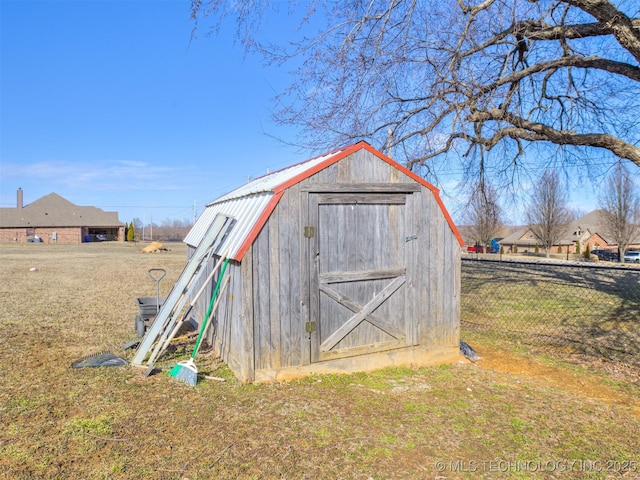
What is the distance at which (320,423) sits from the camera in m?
4.25

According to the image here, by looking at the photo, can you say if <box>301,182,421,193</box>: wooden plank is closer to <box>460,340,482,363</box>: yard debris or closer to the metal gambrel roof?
the metal gambrel roof

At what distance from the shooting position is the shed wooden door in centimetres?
561

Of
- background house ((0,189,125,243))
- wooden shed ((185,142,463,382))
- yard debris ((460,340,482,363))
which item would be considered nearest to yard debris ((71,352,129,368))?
wooden shed ((185,142,463,382))

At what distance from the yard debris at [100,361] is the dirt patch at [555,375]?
18.1 feet

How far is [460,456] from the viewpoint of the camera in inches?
144

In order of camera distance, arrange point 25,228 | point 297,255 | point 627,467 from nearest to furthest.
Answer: point 627,467, point 297,255, point 25,228

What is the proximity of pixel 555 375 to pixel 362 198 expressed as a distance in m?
3.88

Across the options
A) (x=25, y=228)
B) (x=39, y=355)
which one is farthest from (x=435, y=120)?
(x=25, y=228)

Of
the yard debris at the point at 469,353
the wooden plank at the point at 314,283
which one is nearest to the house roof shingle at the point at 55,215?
the wooden plank at the point at 314,283

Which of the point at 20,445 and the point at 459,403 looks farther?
the point at 459,403

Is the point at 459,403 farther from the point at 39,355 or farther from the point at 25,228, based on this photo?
the point at 25,228

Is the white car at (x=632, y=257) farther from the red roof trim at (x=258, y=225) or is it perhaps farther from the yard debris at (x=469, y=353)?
the red roof trim at (x=258, y=225)

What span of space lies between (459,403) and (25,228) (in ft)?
192

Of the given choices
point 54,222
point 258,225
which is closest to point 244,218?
point 258,225
